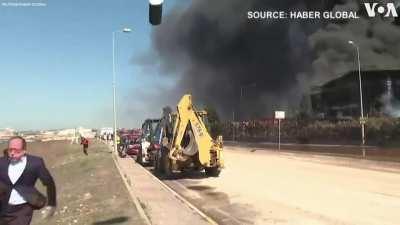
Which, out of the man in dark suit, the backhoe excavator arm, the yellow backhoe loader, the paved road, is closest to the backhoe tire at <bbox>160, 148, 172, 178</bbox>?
the yellow backhoe loader

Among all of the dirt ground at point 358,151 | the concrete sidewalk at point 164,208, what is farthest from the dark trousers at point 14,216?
the dirt ground at point 358,151

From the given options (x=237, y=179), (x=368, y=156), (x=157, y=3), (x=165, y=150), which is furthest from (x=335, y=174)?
(x=157, y=3)

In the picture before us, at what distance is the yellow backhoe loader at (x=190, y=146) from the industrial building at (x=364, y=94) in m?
52.2

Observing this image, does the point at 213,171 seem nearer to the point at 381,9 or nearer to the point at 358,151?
the point at 358,151

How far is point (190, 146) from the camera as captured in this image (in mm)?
25844

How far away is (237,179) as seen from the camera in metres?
24.0

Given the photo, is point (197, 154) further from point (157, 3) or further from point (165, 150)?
point (157, 3)

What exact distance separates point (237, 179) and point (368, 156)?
55.8 ft

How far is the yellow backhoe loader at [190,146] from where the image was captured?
25.1 m

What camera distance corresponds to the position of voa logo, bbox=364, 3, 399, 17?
251 feet

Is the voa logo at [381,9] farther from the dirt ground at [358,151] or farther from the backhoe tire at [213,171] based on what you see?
the backhoe tire at [213,171]

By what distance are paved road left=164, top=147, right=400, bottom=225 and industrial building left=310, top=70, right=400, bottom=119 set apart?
177ft

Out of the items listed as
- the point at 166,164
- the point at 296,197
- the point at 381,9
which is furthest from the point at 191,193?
the point at 381,9

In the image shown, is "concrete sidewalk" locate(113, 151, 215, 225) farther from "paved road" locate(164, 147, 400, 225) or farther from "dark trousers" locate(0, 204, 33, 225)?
"dark trousers" locate(0, 204, 33, 225)
